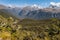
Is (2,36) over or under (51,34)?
over

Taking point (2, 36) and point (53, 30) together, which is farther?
point (53, 30)

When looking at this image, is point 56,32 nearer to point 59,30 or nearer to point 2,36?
point 59,30

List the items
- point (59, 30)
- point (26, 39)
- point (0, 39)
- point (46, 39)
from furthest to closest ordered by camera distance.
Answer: point (59, 30) < point (46, 39) < point (26, 39) < point (0, 39)

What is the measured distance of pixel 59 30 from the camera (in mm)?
33562

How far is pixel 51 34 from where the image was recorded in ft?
102

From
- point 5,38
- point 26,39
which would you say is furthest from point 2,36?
point 26,39

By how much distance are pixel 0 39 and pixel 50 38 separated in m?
20.3

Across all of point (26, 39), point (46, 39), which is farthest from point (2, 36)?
point (46, 39)

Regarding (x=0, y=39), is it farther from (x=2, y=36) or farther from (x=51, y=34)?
(x=51, y=34)

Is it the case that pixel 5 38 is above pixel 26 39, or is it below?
above

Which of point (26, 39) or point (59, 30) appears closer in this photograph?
point (26, 39)

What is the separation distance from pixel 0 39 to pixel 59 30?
23.5m

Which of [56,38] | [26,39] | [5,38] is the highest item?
[5,38]

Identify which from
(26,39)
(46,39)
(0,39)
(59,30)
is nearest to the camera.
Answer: (0,39)
